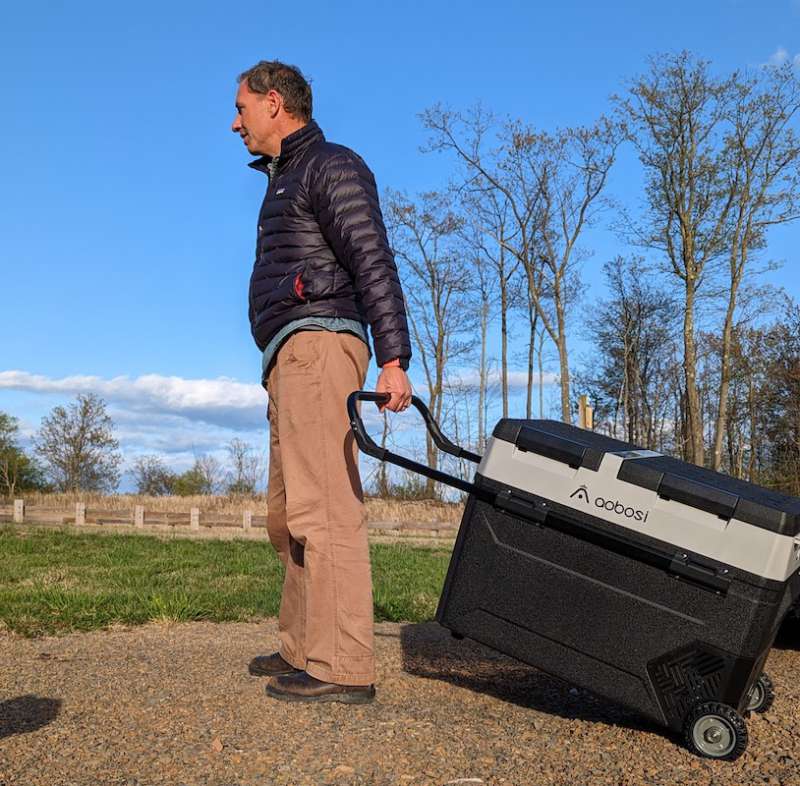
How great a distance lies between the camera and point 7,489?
1448 inches

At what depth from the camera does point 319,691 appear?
324cm

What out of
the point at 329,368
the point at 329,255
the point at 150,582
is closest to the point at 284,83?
the point at 329,255

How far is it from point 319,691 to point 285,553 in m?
0.67

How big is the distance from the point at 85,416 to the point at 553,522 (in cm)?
3486

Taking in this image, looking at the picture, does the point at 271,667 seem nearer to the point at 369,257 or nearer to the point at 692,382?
the point at 369,257

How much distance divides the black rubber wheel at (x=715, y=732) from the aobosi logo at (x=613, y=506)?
1.99 ft

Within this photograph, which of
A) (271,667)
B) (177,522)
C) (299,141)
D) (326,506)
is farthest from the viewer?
(177,522)

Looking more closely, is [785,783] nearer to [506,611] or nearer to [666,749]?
[666,749]

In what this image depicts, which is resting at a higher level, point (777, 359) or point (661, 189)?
point (661, 189)

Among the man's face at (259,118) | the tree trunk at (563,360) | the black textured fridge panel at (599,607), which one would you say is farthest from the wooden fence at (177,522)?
the black textured fridge panel at (599,607)

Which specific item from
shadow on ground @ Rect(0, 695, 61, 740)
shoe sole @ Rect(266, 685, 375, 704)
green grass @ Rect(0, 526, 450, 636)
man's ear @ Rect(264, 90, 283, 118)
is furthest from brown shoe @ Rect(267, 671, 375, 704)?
green grass @ Rect(0, 526, 450, 636)

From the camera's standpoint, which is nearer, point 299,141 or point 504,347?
point 299,141

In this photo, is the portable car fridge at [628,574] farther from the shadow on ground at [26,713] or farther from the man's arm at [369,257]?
the shadow on ground at [26,713]

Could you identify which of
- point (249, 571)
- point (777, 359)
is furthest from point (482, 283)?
point (249, 571)
